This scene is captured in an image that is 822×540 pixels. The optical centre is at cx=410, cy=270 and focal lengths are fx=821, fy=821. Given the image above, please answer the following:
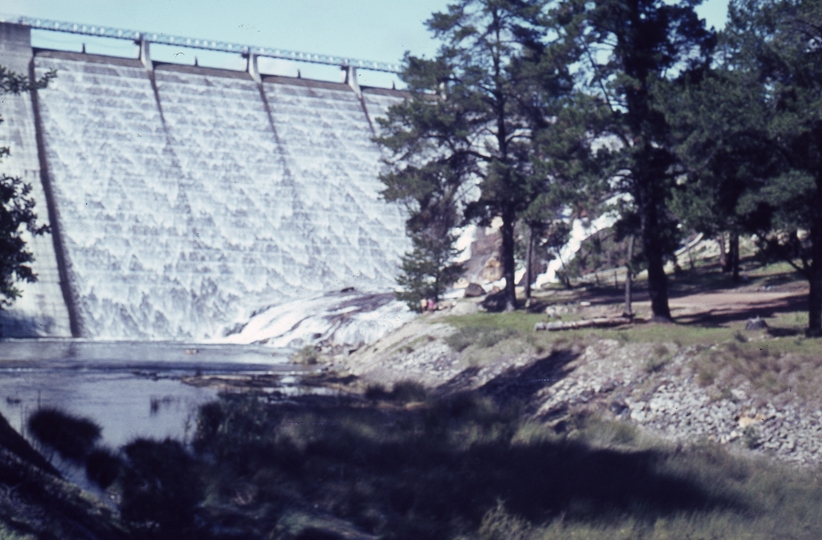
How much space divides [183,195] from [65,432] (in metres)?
44.7

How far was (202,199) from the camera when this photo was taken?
54906mm

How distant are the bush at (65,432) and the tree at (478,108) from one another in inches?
672

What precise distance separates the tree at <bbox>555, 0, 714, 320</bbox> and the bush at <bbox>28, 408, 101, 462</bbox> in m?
13.5

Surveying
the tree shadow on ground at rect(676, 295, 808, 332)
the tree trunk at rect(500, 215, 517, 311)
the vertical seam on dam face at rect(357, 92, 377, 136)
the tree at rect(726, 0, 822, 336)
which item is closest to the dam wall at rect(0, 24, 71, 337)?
the vertical seam on dam face at rect(357, 92, 377, 136)

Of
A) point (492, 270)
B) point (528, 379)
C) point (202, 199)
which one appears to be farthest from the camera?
point (202, 199)

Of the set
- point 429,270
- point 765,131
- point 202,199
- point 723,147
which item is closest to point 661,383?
point 723,147

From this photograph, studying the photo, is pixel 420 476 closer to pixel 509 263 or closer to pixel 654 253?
pixel 654 253

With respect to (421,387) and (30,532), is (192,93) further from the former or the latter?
(30,532)

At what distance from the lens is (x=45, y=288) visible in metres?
45.6

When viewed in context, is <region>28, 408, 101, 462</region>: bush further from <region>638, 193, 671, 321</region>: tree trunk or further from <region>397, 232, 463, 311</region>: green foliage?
<region>397, 232, 463, 311</region>: green foliage

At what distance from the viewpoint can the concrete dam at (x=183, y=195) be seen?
160ft

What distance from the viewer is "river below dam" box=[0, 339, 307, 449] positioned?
47.3ft

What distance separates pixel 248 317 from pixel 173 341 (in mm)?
5164

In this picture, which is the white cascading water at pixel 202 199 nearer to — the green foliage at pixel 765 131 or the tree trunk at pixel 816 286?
the green foliage at pixel 765 131
